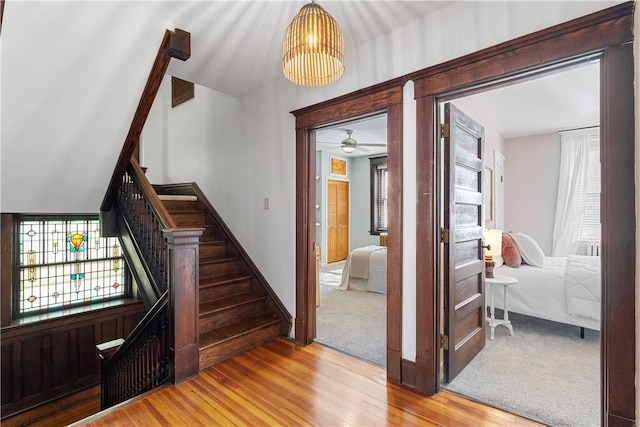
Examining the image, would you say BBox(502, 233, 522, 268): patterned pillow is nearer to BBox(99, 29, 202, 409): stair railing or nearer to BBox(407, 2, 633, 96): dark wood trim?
BBox(407, 2, 633, 96): dark wood trim

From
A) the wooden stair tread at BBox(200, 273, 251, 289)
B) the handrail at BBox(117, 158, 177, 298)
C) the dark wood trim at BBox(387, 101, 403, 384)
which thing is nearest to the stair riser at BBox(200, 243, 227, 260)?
the wooden stair tread at BBox(200, 273, 251, 289)

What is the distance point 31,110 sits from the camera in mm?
2297

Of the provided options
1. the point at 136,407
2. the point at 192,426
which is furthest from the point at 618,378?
the point at 136,407

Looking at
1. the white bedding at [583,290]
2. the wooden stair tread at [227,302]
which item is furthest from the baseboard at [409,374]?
the white bedding at [583,290]

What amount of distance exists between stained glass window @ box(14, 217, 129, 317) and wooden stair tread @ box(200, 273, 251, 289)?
165cm

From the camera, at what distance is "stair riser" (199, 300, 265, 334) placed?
287cm

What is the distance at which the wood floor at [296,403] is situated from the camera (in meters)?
1.90

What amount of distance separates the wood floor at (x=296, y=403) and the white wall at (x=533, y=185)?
4.87 meters

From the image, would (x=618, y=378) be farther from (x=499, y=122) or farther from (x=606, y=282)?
(x=499, y=122)

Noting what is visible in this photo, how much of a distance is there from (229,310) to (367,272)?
2.61 meters

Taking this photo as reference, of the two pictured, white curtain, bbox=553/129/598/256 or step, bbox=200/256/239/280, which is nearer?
step, bbox=200/256/239/280

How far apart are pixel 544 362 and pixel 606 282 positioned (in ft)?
4.99

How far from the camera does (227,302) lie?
3.15 m

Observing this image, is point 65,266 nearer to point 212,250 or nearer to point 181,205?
point 181,205
